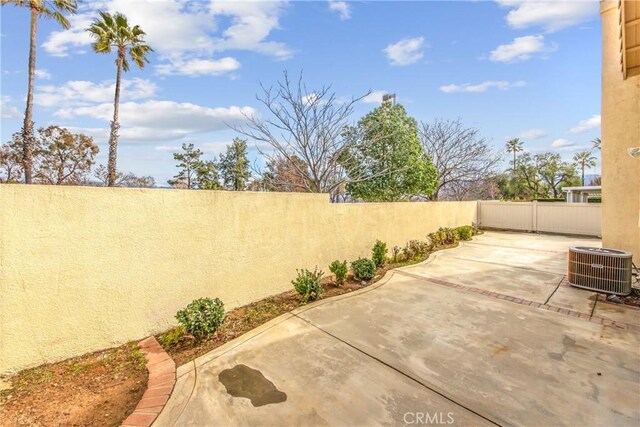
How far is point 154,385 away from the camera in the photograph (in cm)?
286

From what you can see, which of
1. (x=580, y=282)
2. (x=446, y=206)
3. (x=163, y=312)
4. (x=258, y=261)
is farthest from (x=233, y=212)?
(x=446, y=206)

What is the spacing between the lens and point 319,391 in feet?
8.99

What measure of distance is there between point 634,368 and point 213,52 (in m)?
11.9

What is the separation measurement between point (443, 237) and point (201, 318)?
29.0 ft

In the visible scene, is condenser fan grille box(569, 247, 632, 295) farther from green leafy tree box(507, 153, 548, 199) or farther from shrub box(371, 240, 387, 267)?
green leafy tree box(507, 153, 548, 199)

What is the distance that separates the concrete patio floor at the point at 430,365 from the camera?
2.44 metres

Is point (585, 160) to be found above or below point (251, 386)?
above

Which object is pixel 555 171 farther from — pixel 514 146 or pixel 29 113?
pixel 29 113

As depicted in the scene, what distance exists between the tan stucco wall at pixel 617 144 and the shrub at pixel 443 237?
4.28 meters

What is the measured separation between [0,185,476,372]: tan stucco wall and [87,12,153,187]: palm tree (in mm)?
11513

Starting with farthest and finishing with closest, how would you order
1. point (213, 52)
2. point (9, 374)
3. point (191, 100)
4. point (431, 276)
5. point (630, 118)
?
point (191, 100)
point (213, 52)
point (431, 276)
point (630, 118)
point (9, 374)

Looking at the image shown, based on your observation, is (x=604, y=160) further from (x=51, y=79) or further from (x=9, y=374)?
(x=51, y=79)

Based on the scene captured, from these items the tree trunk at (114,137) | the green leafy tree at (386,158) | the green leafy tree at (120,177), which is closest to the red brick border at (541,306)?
the green leafy tree at (386,158)

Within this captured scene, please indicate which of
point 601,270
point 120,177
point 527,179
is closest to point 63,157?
point 120,177
